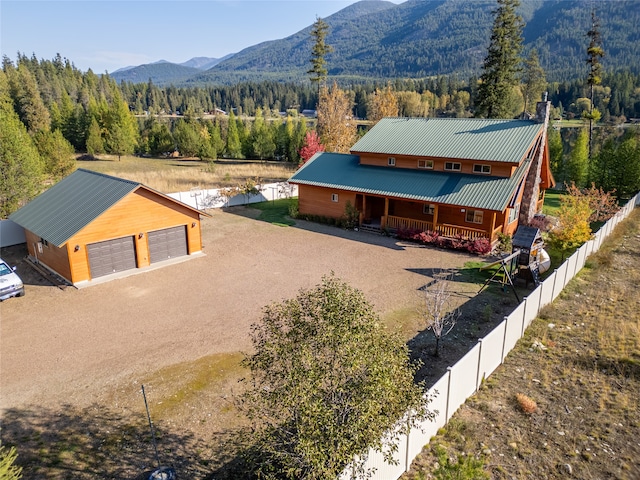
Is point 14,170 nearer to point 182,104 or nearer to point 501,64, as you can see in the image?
point 501,64

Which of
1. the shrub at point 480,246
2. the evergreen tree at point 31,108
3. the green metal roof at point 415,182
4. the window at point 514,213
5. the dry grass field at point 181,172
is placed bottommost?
the shrub at point 480,246

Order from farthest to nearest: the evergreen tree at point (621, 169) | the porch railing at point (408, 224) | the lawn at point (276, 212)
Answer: the evergreen tree at point (621, 169) < the lawn at point (276, 212) < the porch railing at point (408, 224)

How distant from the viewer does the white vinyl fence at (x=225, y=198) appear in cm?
3166

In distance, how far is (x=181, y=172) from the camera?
5031 centimetres

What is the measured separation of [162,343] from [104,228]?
26.1 feet

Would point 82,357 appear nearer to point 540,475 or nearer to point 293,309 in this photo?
point 293,309

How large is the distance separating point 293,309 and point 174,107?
180 m

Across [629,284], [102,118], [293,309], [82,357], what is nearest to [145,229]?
[82,357]

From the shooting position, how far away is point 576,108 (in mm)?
118750

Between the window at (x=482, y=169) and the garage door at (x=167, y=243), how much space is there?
1704 cm

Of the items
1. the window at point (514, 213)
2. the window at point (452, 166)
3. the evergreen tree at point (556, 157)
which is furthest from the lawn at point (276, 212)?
the evergreen tree at point (556, 157)

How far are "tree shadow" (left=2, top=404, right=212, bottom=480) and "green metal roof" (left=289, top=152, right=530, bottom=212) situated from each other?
59.8ft

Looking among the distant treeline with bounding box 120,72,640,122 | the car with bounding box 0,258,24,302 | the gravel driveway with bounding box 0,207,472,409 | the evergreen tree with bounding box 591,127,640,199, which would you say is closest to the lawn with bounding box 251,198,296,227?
the gravel driveway with bounding box 0,207,472,409

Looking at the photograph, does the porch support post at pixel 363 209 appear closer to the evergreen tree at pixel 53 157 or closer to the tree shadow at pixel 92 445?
the tree shadow at pixel 92 445
